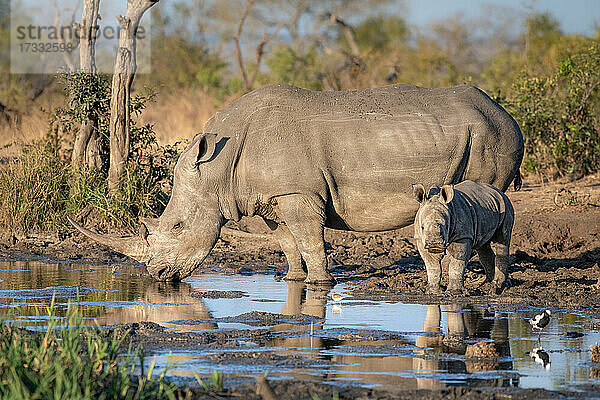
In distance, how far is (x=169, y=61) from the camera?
38.4 m

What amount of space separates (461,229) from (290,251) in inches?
88.4

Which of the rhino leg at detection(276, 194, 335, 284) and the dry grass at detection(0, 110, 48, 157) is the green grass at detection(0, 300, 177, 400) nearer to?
the rhino leg at detection(276, 194, 335, 284)

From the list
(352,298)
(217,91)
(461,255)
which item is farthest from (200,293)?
(217,91)

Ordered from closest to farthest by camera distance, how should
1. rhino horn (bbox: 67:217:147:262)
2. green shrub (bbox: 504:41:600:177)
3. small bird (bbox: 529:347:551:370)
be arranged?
small bird (bbox: 529:347:551:370), rhino horn (bbox: 67:217:147:262), green shrub (bbox: 504:41:600:177)

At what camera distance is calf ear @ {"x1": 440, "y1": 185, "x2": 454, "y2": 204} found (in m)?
8.16

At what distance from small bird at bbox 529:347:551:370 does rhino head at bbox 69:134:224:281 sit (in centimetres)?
404

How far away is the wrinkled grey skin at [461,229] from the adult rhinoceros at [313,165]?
1.86ft

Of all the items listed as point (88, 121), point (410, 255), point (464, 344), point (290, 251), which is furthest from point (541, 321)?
point (88, 121)

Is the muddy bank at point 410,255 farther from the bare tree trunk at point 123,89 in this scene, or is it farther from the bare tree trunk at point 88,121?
the bare tree trunk at point 88,121

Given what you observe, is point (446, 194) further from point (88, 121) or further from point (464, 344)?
point (88, 121)

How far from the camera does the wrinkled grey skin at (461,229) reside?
8.00m

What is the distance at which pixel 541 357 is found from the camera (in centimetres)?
590

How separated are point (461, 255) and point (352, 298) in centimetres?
102

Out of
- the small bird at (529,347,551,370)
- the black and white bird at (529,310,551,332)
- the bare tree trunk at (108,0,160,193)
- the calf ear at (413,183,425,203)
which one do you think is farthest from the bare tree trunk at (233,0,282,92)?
the small bird at (529,347,551,370)
